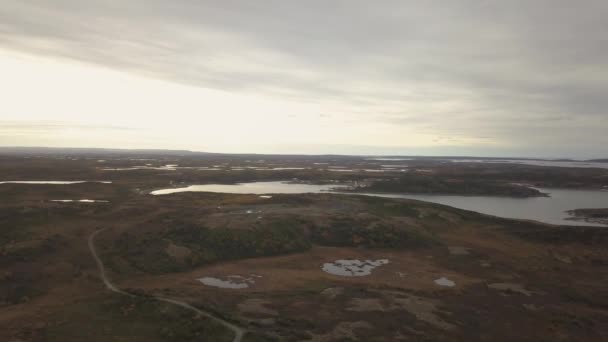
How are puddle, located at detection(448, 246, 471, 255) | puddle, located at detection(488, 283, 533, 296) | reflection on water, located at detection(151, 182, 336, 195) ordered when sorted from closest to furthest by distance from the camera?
puddle, located at detection(488, 283, 533, 296) → puddle, located at detection(448, 246, 471, 255) → reflection on water, located at detection(151, 182, 336, 195)

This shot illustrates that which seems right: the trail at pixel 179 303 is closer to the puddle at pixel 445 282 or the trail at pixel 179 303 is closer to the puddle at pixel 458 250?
the puddle at pixel 445 282

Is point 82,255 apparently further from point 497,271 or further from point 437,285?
point 497,271

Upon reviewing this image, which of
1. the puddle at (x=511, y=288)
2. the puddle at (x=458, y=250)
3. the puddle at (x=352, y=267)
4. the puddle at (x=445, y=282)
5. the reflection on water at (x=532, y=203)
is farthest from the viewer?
the reflection on water at (x=532, y=203)

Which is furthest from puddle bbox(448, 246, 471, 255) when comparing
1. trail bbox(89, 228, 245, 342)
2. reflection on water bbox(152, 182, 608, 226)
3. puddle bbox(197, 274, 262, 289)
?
reflection on water bbox(152, 182, 608, 226)

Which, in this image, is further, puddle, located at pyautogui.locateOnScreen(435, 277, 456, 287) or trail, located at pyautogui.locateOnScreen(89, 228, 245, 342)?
puddle, located at pyautogui.locateOnScreen(435, 277, 456, 287)

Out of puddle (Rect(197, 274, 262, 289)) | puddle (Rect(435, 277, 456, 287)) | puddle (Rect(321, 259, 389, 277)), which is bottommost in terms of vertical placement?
puddle (Rect(321, 259, 389, 277))

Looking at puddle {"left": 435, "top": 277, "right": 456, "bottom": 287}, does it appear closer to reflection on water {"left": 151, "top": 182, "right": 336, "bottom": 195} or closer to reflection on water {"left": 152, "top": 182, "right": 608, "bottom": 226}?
reflection on water {"left": 152, "top": 182, "right": 608, "bottom": 226}

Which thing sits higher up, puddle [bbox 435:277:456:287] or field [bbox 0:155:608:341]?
field [bbox 0:155:608:341]

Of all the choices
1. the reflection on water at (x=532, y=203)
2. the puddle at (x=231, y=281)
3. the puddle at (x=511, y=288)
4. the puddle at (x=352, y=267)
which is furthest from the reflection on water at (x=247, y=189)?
the puddle at (x=511, y=288)
